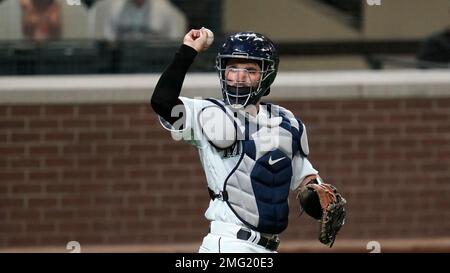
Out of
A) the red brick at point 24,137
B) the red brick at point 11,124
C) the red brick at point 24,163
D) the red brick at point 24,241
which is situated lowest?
the red brick at point 24,241

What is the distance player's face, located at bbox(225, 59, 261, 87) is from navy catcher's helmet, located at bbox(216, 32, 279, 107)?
0.02 meters

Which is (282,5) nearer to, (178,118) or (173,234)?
(173,234)

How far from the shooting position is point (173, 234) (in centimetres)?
977

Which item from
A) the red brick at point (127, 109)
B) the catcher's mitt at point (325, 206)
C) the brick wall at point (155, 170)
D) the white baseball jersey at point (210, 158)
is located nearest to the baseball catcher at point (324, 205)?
the catcher's mitt at point (325, 206)

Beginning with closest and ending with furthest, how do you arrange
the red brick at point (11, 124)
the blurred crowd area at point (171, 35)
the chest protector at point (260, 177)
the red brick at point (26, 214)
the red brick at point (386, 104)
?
the chest protector at point (260, 177)
the red brick at point (11, 124)
the red brick at point (26, 214)
the red brick at point (386, 104)
the blurred crowd area at point (171, 35)

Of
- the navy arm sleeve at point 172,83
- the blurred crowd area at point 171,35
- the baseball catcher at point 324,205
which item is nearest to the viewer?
the navy arm sleeve at point 172,83

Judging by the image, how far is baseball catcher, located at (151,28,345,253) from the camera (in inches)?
224

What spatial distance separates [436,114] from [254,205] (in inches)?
177

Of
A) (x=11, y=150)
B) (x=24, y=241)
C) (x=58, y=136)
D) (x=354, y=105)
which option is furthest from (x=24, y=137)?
(x=354, y=105)

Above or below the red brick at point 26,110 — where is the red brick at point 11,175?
below

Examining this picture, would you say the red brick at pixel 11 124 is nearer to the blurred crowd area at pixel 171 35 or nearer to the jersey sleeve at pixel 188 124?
the blurred crowd area at pixel 171 35

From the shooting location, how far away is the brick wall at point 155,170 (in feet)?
31.8

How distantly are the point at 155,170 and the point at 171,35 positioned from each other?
1257 millimetres

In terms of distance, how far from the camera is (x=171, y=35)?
10.2m
